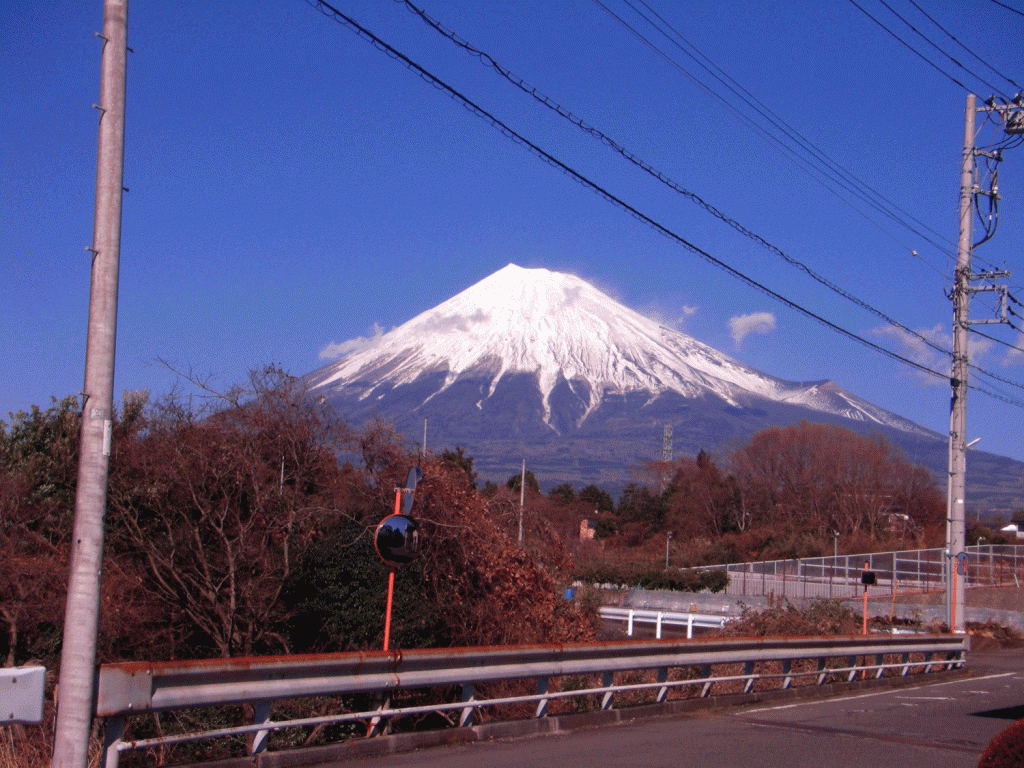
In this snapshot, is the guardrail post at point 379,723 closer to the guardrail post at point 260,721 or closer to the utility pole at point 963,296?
the guardrail post at point 260,721

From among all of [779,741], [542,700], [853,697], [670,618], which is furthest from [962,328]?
[542,700]

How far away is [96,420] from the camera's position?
6891 mm

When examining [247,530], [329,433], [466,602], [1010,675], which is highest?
[329,433]

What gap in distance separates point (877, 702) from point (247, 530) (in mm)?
9494

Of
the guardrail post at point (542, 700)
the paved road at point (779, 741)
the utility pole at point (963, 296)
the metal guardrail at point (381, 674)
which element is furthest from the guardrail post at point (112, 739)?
the utility pole at point (963, 296)

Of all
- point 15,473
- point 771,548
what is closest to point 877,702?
point 15,473

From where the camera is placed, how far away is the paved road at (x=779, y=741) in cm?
884

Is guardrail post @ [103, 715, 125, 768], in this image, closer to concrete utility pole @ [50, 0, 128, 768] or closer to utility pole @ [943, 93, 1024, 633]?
concrete utility pole @ [50, 0, 128, 768]

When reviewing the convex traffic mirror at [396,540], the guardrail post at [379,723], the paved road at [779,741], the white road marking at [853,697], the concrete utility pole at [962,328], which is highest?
the concrete utility pole at [962,328]

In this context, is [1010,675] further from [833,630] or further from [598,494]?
[598,494]

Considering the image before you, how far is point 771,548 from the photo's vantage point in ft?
217

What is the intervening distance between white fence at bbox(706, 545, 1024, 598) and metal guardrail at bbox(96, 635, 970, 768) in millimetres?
31105

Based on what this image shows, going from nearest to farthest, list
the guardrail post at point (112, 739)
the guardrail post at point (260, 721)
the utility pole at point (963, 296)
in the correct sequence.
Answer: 1. the guardrail post at point (112, 739)
2. the guardrail post at point (260, 721)
3. the utility pole at point (963, 296)

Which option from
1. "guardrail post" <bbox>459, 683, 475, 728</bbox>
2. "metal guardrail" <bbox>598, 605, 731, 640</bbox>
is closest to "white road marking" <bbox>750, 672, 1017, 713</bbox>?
"guardrail post" <bbox>459, 683, 475, 728</bbox>
